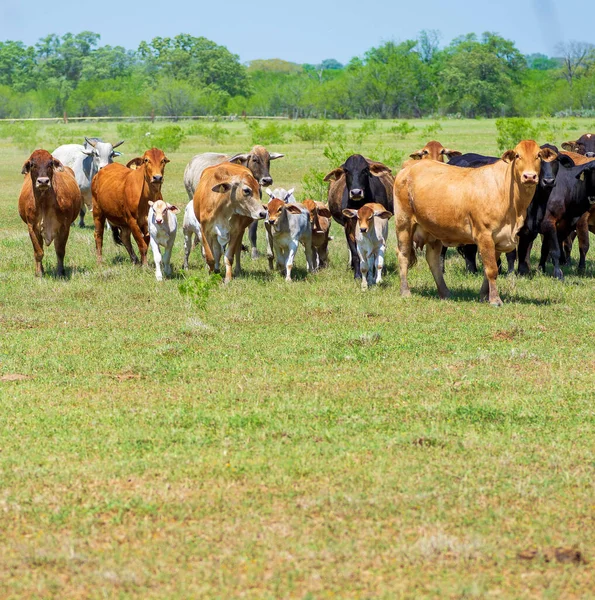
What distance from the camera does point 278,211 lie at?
1395cm

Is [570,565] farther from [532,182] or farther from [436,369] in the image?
[532,182]

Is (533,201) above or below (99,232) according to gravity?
above

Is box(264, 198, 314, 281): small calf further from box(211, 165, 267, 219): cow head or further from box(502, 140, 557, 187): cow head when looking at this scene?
box(502, 140, 557, 187): cow head

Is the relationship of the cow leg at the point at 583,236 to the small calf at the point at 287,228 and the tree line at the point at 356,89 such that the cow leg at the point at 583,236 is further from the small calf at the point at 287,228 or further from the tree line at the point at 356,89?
the tree line at the point at 356,89

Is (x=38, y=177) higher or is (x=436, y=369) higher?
(x=38, y=177)

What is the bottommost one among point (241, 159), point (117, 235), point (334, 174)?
point (117, 235)

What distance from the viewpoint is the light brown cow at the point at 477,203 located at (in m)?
11.8

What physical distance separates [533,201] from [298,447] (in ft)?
26.5

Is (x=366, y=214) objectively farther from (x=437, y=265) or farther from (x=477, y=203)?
(x=477, y=203)

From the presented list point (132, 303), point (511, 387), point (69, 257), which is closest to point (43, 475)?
point (511, 387)

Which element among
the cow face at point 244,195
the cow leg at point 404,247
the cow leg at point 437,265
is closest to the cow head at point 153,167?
the cow face at point 244,195

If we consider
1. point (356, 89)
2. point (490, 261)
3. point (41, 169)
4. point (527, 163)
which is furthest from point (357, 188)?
point (356, 89)

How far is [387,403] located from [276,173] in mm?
24899

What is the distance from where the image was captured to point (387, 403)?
812cm
